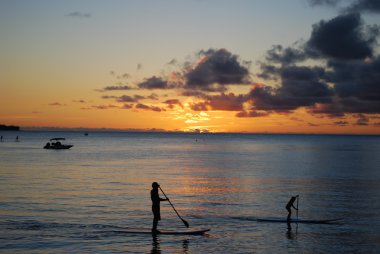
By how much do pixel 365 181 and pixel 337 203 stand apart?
24.7 meters

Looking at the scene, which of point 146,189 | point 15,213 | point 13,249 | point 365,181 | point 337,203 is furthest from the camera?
point 365,181

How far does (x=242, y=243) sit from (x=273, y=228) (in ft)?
16.8

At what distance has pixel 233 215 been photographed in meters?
37.5

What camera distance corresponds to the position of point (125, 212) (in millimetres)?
37562

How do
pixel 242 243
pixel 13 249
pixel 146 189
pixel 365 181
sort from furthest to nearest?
pixel 365 181 < pixel 146 189 < pixel 242 243 < pixel 13 249

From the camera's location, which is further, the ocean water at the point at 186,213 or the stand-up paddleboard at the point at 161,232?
the stand-up paddleboard at the point at 161,232

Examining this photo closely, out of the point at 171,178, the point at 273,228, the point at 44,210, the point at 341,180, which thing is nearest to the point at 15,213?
the point at 44,210

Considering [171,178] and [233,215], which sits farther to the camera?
[171,178]

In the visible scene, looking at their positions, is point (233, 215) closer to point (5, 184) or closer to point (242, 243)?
point (242, 243)

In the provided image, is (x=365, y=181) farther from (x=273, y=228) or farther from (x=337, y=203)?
(x=273, y=228)

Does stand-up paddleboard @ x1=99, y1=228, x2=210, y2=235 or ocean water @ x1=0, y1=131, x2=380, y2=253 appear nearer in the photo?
ocean water @ x1=0, y1=131, x2=380, y2=253

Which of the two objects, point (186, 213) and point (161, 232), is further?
point (186, 213)

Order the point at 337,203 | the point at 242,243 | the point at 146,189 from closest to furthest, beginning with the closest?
the point at 242,243 → the point at 337,203 → the point at 146,189

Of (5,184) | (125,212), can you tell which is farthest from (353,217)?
(5,184)
